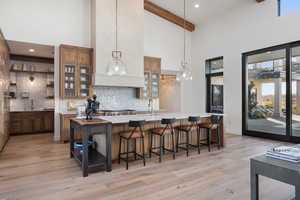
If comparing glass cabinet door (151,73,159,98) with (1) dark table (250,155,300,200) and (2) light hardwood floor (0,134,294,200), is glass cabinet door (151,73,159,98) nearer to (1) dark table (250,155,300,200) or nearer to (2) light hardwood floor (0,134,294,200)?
(2) light hardwood floor (0,134,294,200)

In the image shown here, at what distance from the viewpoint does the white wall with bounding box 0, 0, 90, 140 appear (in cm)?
494

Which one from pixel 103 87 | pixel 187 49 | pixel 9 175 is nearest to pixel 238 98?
pixel 187 49

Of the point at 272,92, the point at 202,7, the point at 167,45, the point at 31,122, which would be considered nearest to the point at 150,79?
the point at 167,45

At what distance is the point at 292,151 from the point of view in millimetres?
1820

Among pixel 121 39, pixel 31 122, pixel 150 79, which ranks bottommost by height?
pixel 31 122

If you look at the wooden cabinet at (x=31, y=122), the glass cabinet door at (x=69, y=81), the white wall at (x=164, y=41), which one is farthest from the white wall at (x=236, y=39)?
the wooden cabinet at (x=31, y=122)

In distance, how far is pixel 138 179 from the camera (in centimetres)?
289

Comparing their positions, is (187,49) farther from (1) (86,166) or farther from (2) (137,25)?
(1) (86,166)

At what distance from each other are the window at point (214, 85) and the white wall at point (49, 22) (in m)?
4.77

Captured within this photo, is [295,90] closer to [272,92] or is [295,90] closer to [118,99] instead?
[272,92]

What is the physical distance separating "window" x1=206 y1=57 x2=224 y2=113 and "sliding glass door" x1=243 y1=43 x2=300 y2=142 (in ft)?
3.41

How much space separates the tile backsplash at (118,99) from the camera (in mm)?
6122

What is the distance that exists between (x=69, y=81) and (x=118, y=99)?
170 centimetres

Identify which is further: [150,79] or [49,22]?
[150,79]
